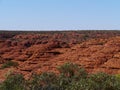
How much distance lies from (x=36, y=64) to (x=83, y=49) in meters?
8.69

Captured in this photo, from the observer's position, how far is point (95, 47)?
202 ft

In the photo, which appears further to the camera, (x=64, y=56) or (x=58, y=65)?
(x=64, y=56)

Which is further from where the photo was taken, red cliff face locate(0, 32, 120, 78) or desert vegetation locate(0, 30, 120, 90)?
red cliff face locate(0, 32, 120, 78)

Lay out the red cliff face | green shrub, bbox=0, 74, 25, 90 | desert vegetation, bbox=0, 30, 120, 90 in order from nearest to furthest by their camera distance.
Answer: green shrub, bbox=0, 74, 25, 90, desert vegetation, bbox=0, 30, 120, 90, the red cliff face

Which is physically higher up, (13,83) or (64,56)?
(13,83)

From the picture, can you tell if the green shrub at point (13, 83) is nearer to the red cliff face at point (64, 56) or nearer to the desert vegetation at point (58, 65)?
the desert vegetation at point (58, 65)

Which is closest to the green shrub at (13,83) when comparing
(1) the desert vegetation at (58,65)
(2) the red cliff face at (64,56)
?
(1) the desert vegetation at (58,65)

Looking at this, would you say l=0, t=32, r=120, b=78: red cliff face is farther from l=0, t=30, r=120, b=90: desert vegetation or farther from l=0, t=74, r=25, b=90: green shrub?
l=0, t=74, r=25, b=90: green shrub

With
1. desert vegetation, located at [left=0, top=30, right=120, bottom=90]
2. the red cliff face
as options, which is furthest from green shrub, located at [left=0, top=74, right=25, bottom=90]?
the red cliff face

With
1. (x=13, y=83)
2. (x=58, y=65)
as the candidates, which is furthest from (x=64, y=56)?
(x=13, y=83)

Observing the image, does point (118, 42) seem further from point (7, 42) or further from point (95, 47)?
point (7, 42)

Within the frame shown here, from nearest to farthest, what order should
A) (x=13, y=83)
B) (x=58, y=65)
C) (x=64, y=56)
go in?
(x=13, y=83) < (x=58, y=65) < (x=64, y=56)

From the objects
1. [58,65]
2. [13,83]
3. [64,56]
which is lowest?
[58,65]

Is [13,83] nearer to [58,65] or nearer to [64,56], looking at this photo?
[58,65]
